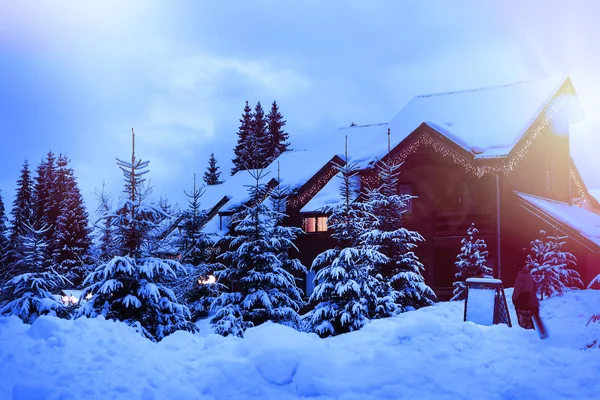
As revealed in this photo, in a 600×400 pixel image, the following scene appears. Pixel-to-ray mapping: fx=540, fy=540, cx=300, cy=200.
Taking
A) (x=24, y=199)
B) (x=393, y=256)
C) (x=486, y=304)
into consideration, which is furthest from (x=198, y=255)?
(x=24, y=199)

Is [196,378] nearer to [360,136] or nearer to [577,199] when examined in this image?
[360,136]

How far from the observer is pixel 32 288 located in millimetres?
15602

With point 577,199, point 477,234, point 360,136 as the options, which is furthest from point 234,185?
point 577,199

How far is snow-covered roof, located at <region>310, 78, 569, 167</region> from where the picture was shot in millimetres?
25375

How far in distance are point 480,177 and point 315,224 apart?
28.5ft

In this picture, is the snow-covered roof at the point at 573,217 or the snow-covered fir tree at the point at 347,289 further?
the snow-covered roof at the point at 573,217

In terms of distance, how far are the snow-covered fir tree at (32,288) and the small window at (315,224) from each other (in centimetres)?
1437

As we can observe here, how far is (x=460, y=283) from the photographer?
67.5 ft

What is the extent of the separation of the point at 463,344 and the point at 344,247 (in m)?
9.17

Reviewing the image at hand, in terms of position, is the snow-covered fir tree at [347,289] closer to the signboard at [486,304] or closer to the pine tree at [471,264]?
the signboard at [486,304]

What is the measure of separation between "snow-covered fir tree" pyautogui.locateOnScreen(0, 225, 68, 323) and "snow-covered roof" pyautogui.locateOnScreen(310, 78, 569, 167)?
52.6ft

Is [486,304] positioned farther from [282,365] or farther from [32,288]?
[32,288]

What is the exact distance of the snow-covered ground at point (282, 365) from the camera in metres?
6.96

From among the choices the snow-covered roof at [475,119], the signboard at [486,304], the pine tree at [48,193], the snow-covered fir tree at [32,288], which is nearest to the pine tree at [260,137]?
the pine tree at [48,193]
